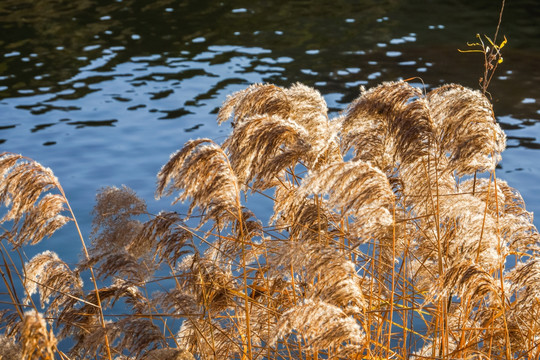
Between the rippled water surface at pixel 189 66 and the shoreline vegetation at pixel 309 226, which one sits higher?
the shoreline vegetation at pixel 309 226

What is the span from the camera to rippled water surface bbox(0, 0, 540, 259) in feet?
26.6

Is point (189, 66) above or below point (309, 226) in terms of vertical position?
below

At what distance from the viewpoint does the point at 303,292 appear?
2.87m

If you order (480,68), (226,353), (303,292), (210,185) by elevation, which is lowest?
(480,68)

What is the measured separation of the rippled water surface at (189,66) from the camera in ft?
26.6

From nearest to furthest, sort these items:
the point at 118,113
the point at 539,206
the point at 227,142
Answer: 1. the point at 227,142
2. the point at 539,206
3. the point at 118,113

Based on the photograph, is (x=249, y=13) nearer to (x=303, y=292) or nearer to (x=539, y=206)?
(x=539, y=206)

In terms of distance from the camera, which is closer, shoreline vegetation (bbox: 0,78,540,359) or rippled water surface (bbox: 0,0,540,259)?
shoreline vegetation (bbox: 0,78,540,359)

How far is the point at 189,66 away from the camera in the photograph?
11000 mm

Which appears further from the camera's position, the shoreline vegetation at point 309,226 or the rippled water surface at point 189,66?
the rippled water surface at point 189,66

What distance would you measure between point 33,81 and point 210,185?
29.8ft

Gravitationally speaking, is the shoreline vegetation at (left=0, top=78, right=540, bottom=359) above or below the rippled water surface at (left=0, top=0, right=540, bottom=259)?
above

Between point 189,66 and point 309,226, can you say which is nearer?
point 309,226

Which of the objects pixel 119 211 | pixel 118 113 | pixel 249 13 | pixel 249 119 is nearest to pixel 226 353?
pixel 119 211
